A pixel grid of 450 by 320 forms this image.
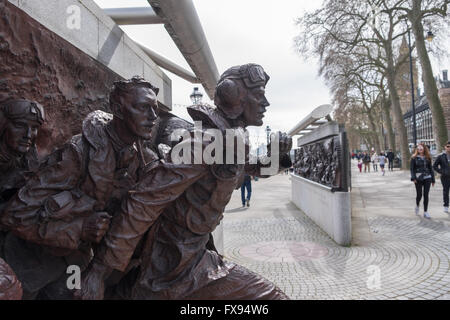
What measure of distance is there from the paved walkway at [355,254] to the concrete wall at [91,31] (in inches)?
131

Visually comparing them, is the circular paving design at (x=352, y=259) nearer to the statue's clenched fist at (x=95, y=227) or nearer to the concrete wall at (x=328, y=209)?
the concrete wall at (x=328, y=209)

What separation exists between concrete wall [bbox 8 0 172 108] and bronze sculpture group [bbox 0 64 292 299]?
2.18ft

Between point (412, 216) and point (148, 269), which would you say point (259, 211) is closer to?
point (412, 216)

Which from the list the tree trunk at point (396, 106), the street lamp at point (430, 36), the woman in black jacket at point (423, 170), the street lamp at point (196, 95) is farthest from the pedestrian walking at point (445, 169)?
the tree trunk at point (396, 106)

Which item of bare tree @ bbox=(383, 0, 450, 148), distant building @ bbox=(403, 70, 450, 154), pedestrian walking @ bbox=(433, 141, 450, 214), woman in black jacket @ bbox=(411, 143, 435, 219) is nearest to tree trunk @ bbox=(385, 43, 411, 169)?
bare tree @ bbox=(383, 0, 450, 148)

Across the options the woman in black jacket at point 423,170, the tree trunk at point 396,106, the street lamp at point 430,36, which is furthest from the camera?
the tree trunk at point 396,106

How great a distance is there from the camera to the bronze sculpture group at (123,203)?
1742 mm

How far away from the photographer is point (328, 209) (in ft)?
23.4

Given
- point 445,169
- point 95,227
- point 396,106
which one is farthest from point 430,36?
point 95,227

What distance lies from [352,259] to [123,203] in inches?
182

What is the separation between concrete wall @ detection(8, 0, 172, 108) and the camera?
209 centimetres

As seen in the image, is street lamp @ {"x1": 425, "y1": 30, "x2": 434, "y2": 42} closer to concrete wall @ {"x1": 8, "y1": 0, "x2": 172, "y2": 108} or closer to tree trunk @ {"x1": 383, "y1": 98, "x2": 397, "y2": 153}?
tree trunk @ {"x1": 383, "y1": 98, "x2": 397, "y2": 153}

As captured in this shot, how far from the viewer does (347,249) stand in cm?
600

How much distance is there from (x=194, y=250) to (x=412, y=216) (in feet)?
26.5
